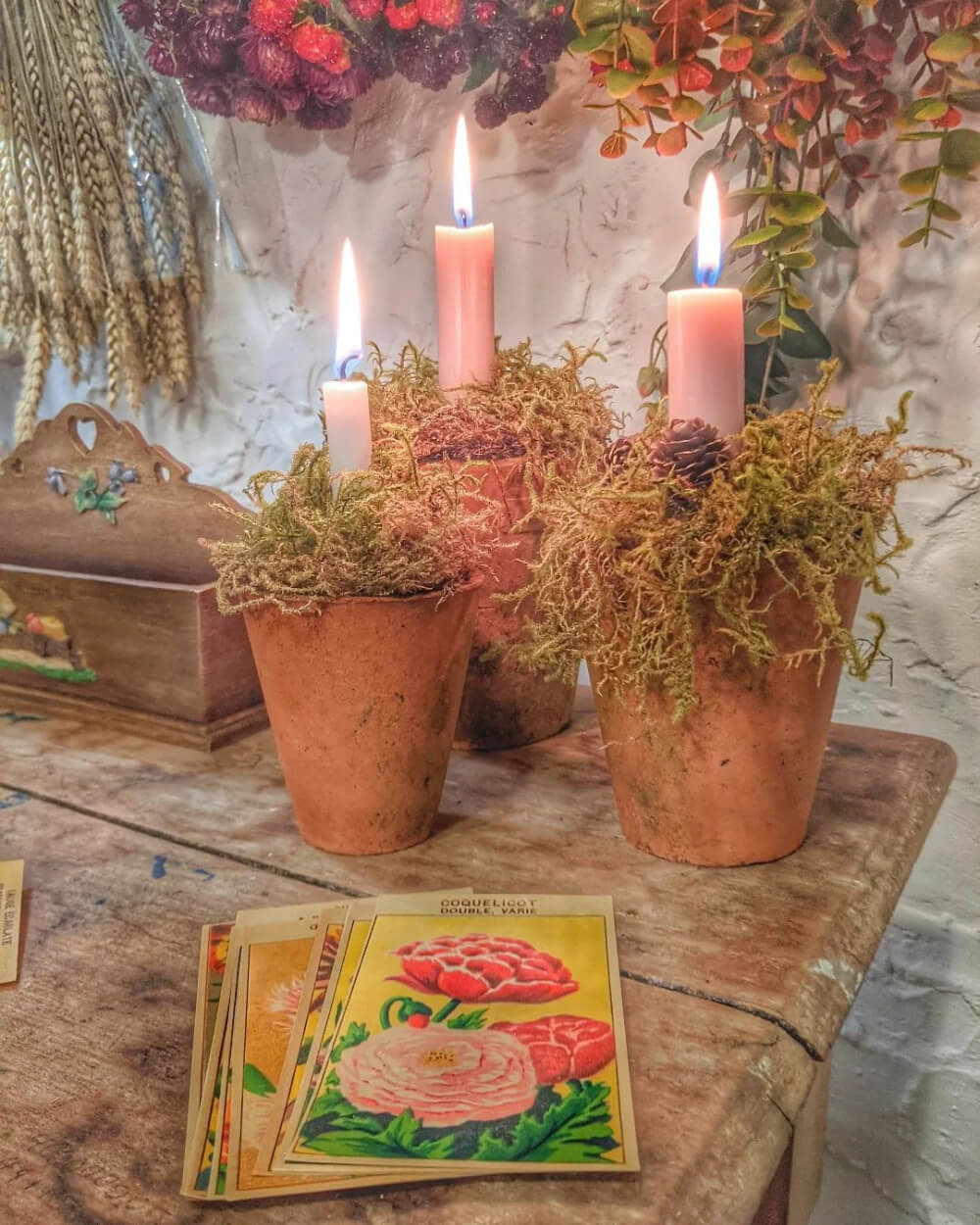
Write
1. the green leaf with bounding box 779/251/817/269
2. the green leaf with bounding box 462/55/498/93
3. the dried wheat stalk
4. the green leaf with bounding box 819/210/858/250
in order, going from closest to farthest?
the green leaf with bounding box 779/251/817/269, the green leaf with bounding box 819/210/858/250, the green leaf with bounding box 462/55/498/93, the dried wheat stalk

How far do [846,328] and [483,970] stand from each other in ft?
2.15

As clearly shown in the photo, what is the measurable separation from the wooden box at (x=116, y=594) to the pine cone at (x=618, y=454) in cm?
36

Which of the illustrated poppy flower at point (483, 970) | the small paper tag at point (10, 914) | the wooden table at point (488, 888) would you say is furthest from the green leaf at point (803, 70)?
the small paper tag at point (10, 914)

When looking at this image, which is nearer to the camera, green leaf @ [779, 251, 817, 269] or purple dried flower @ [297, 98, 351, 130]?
green leaf @ [779, 251, 817, 269]

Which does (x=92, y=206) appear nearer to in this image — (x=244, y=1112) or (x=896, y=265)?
(x=896, y=265)

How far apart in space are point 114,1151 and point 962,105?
0.80 meters

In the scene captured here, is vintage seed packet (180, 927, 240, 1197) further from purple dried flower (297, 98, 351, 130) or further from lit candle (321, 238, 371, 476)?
purple dried flower (297, 98, 351, 130)

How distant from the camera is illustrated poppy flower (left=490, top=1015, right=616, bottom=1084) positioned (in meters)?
0.47

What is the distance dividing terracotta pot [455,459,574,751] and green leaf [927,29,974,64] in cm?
38

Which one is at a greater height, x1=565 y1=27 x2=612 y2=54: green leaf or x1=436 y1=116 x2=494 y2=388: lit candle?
x1=565 y1=27 x2=612 y2=54: green leaf

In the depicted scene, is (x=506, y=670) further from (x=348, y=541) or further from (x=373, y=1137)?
(x=373, y=1137)

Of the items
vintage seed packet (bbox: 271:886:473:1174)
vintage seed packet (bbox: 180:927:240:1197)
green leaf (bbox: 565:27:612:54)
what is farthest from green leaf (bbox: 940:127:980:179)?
vintage seed packet (bbox: 180:927:240:1197)

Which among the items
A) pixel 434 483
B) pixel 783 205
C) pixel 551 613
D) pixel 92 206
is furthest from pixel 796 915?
pixel 92 206

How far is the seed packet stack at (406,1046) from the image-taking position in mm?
422
